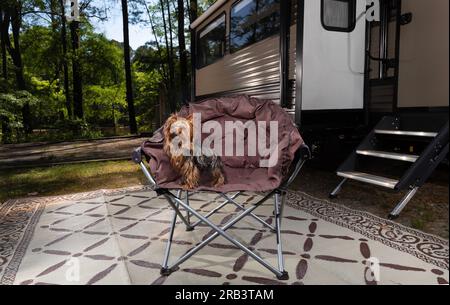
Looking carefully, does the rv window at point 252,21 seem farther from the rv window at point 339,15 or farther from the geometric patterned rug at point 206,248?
the geometric patterned rug at point 206,248

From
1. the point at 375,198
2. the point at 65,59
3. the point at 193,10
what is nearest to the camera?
the point at 375,198

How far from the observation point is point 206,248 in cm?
217

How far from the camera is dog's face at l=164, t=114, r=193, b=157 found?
6.63 feet

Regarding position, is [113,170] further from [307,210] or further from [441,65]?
[441,65]

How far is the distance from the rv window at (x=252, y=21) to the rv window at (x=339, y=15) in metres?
0.53

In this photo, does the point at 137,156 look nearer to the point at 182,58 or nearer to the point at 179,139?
the point at 179,139

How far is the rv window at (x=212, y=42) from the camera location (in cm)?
531

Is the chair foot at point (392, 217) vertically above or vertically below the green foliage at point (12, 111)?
below

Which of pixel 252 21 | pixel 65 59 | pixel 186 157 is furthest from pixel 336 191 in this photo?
pixel 65 59

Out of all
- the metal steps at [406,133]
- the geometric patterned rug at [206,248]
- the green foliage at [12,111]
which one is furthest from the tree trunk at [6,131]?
the metal steps at [406,133]

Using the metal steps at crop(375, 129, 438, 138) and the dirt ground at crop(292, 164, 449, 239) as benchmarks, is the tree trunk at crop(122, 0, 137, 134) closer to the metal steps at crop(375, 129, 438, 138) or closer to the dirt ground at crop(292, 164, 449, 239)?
the dirt ground at crop(292, 164, 449, 239)

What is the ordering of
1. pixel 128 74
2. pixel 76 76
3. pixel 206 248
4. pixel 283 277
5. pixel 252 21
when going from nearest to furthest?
pixel 283 277
pixel 206 248
pixel 252 21
pixel 128 74
pixel 76 76

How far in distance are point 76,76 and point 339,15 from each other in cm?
856
